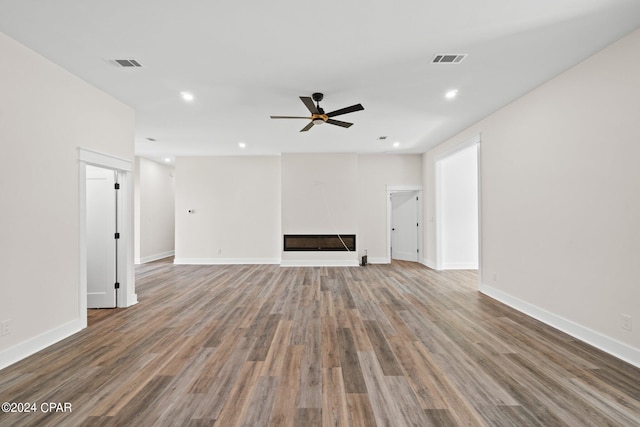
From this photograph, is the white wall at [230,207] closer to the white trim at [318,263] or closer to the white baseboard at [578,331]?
the white trim at [318,263]

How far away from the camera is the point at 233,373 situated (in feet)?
7.64

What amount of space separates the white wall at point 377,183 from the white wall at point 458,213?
41.4 inches

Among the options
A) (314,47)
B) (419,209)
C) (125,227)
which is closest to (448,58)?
(314,47)

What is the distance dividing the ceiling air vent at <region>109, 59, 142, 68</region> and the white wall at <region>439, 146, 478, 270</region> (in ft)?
20.9

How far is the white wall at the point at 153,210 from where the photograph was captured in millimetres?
7859

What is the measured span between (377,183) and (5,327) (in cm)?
722

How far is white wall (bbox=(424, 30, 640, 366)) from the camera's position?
8.44 ft

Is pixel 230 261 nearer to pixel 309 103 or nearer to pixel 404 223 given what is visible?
pixel 404 223

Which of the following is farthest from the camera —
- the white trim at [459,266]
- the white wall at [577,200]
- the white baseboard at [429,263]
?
the white baseboard at [429,263]

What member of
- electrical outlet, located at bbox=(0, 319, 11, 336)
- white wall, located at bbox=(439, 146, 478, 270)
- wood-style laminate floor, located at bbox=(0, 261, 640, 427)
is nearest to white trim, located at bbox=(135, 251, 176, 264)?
Answer: wood-style laminate floor, located at bbox=(0, 261, 640, 427)

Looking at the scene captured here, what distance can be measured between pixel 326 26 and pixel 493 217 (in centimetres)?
388

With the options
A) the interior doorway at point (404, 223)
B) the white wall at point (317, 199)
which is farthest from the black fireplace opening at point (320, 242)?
the interior doorway at point (404, 223)

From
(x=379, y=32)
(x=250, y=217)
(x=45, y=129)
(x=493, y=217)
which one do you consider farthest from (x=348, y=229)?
(x=45, y=129)

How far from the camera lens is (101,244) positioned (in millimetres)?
4070
